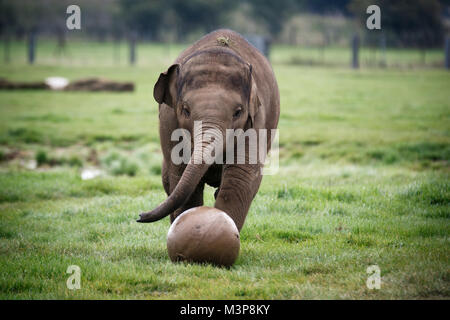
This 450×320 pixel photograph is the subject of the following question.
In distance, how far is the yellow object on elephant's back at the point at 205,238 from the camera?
6.64 m

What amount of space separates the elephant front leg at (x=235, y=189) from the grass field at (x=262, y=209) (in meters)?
0.60

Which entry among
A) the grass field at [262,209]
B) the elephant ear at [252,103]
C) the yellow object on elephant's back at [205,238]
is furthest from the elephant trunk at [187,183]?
the elephant ear at [252,103]

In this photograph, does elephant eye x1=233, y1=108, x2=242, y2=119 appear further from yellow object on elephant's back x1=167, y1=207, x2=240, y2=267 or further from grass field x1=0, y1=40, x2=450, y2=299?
grass field x1=0, y1=40, x2=450, y2=299

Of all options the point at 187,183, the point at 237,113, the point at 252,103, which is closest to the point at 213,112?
the point at 237,113

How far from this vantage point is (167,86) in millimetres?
7375

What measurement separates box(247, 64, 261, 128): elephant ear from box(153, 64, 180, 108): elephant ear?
894 millimetres

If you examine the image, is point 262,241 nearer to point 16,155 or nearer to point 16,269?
point 16,269

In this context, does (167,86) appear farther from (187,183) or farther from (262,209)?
(262,209)

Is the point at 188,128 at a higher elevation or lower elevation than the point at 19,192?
higher

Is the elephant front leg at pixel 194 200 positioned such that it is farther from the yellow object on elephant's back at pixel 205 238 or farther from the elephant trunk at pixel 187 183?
the elephant trunk at pixel 187 183

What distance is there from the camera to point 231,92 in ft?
22.6

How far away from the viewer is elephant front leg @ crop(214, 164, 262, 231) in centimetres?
718

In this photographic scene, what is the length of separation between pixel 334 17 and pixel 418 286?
344 ft
